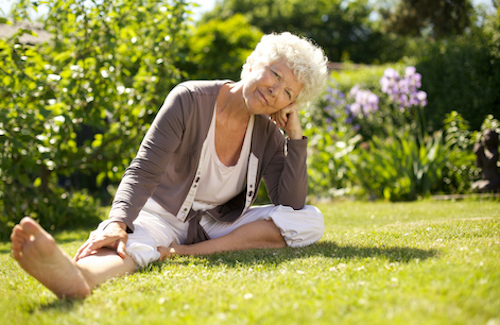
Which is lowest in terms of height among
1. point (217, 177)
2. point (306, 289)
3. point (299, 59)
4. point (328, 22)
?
point (306, 289)

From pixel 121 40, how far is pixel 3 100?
1.47 metres

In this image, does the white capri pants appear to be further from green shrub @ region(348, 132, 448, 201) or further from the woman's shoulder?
green shrub @ region(348, 132, 448, 201)

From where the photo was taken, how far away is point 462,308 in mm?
1541

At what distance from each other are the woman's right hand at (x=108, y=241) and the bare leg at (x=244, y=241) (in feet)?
1.89

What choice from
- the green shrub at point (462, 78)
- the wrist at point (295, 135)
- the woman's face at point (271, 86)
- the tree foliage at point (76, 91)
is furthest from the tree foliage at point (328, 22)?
the woman's face at point (271, 86)

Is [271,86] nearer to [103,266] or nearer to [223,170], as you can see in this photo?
[223,170]

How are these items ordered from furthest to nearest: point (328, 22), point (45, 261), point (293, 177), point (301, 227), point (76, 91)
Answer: point (328, 22)
point (76, 91)
point (293, 177)
point (301, 227)
point (45, 261)

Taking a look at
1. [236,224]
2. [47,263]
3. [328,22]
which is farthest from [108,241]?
[328,22]

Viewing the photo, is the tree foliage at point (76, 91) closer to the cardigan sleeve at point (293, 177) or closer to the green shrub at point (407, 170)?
Answer: the cardigan sleeve at point (293, 177)

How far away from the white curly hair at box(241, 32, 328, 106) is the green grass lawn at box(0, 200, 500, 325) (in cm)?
105

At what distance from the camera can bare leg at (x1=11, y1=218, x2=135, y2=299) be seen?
6.00 feet

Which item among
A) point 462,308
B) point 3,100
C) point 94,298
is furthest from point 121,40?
point 462,308

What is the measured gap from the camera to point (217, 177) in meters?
3.04

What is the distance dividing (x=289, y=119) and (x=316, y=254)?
0.97 metres
